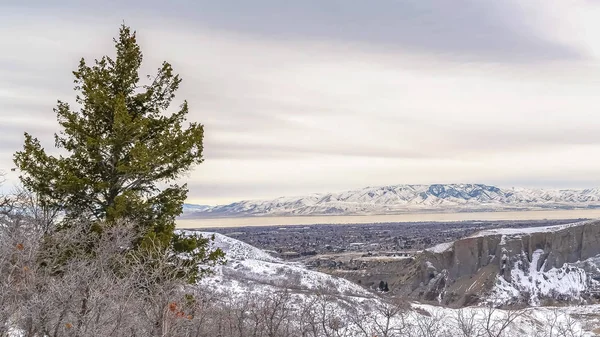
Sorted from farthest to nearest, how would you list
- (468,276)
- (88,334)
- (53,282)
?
1. (468,276)
2. (53,282)
3. (88,334)

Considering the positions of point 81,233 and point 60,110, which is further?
point 60,110

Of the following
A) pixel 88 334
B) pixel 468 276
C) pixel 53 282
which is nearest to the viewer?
pixel 88 334

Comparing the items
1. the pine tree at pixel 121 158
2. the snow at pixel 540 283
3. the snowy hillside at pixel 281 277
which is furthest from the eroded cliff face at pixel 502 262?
the pine tree at pixel 121 158

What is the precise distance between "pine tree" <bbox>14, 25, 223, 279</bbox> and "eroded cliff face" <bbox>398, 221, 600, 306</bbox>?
84.6 metres

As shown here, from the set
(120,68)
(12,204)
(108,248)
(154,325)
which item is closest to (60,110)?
(120,68)

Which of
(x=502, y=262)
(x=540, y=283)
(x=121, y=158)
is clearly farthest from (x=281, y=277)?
(x=121, y=158)

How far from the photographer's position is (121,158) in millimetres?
16797

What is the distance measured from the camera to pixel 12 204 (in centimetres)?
1753

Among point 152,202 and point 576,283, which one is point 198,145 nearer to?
point 152,202

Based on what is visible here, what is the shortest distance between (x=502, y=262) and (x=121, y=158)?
3819 inches

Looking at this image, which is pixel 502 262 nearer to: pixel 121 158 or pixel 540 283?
pixel 540 283

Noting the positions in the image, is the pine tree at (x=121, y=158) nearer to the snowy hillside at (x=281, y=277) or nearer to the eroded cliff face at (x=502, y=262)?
the snowy hillside at (x=281, y=277)

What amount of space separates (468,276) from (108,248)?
3959 inches

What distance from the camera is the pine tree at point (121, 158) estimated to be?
15.9 m
